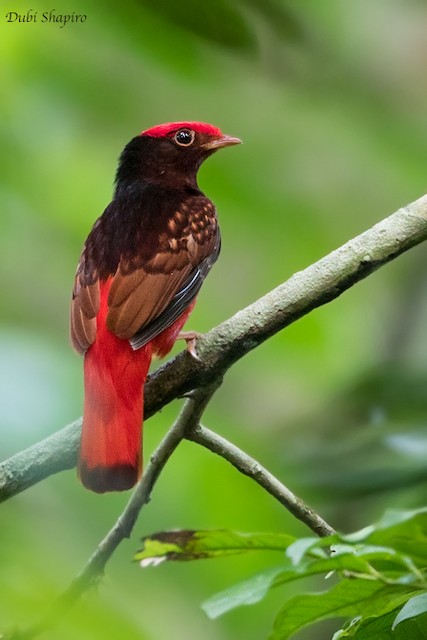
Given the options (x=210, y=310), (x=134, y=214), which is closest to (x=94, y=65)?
(x=134, y=214)

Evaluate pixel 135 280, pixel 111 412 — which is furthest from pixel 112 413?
pixel 135 280

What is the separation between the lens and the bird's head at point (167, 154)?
4344 mm

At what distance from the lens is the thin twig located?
2.64 m

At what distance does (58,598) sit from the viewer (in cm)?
187

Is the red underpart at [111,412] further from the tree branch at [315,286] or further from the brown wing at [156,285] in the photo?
the tree branch at [315,286]

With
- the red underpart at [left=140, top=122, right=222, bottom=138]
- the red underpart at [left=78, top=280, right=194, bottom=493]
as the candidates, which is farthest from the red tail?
the red underpart at [left=140, top=122, right=222, bottom=138]

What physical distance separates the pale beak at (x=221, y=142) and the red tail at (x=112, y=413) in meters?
1.00

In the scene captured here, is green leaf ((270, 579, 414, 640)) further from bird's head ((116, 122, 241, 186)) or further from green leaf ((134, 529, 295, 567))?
bird's head ((116, 122, 241, 186))

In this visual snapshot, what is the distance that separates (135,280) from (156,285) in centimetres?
7

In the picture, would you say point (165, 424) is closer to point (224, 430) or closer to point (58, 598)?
point (224, 430)

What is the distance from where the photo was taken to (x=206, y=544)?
1662mm

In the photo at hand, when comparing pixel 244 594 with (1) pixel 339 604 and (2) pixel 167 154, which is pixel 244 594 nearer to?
(1) pixel 339 604

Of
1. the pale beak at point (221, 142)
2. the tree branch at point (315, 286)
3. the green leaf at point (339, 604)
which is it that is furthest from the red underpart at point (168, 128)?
the green leaf at point (339, 604)

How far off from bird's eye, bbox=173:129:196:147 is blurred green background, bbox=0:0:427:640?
15 centimetres
